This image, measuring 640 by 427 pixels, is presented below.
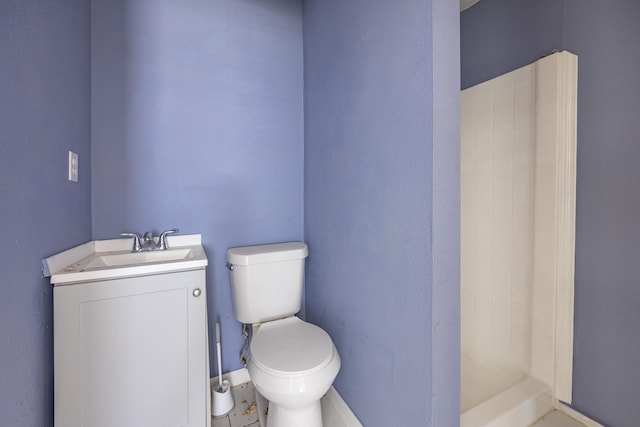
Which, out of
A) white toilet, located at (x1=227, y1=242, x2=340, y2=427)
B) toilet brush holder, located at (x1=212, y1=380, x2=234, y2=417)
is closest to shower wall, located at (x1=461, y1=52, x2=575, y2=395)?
white toilet, located at (x1=227, y1=242, x2=340, y2=427)

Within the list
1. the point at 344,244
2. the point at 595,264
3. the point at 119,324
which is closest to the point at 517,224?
the point at 595,264

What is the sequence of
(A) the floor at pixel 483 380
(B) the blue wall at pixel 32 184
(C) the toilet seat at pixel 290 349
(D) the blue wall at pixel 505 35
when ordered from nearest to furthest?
(B) the blue wall at pixel 32 184, (C) the toilet seat at pixel 290 349, (D) the blue wall at pixel 505 35, (A) the floor at pixel 483 380

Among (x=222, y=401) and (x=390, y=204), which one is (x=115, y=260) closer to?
(x=222, y=401)

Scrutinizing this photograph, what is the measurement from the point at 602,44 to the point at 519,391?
5.62 feet

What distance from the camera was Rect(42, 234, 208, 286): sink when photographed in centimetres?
84

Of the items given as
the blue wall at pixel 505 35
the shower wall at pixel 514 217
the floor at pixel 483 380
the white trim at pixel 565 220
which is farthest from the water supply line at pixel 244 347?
the blue wall at pixel 505 35

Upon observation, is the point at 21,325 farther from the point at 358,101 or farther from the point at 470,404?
the point at 470,404

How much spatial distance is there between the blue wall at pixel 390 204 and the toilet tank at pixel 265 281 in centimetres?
17

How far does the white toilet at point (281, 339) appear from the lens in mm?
925

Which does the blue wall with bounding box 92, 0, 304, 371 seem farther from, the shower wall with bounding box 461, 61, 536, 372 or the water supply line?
the shower wall with bounding box 461, 61, 536, 372

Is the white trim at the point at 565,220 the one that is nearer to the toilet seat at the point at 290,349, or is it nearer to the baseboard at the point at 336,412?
the baseboard at the point at 336,412

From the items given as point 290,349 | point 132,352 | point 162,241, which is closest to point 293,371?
point 290,349

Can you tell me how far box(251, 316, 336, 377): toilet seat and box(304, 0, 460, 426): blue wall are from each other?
156 millimetres

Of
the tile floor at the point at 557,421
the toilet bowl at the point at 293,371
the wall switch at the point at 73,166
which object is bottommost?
the tile floor at the point at 557,421
